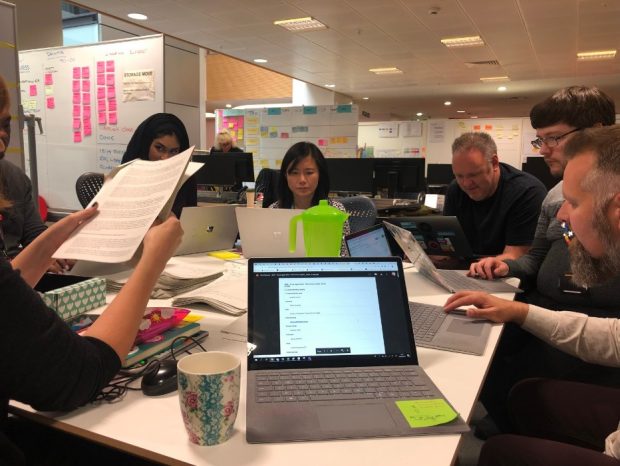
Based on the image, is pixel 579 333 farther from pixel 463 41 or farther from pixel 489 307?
pixel 463 41

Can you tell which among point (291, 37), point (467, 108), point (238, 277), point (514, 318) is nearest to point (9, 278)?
point (238, 277)

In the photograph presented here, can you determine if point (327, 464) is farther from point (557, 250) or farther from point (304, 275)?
point (557, 250)

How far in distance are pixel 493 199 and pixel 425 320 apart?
A: 4.59 feet

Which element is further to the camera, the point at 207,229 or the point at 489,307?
the point at 207,229

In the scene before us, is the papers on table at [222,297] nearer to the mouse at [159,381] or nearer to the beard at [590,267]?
the mouse at [159,381]

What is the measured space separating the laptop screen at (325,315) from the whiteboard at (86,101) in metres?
3.45

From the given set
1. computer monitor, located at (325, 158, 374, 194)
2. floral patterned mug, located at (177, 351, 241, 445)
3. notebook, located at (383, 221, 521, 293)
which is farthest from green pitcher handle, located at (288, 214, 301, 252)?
computer monitor, located at (325, 158, 374, 194)

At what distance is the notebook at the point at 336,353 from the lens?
0.83 metres

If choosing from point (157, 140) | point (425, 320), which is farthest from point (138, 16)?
point (425, 320)

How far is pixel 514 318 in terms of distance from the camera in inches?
53.1

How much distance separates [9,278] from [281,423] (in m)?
0.48

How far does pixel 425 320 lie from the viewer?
1340 millimetres

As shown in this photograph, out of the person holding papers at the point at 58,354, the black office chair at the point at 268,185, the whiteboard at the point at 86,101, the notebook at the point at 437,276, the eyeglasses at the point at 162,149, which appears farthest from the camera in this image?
the whiteboard at the point at 86,101

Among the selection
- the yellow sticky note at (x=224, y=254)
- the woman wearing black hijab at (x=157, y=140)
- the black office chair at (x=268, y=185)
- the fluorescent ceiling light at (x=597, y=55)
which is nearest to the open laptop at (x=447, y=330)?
the yellow sticky note at (x=224, y=254)
